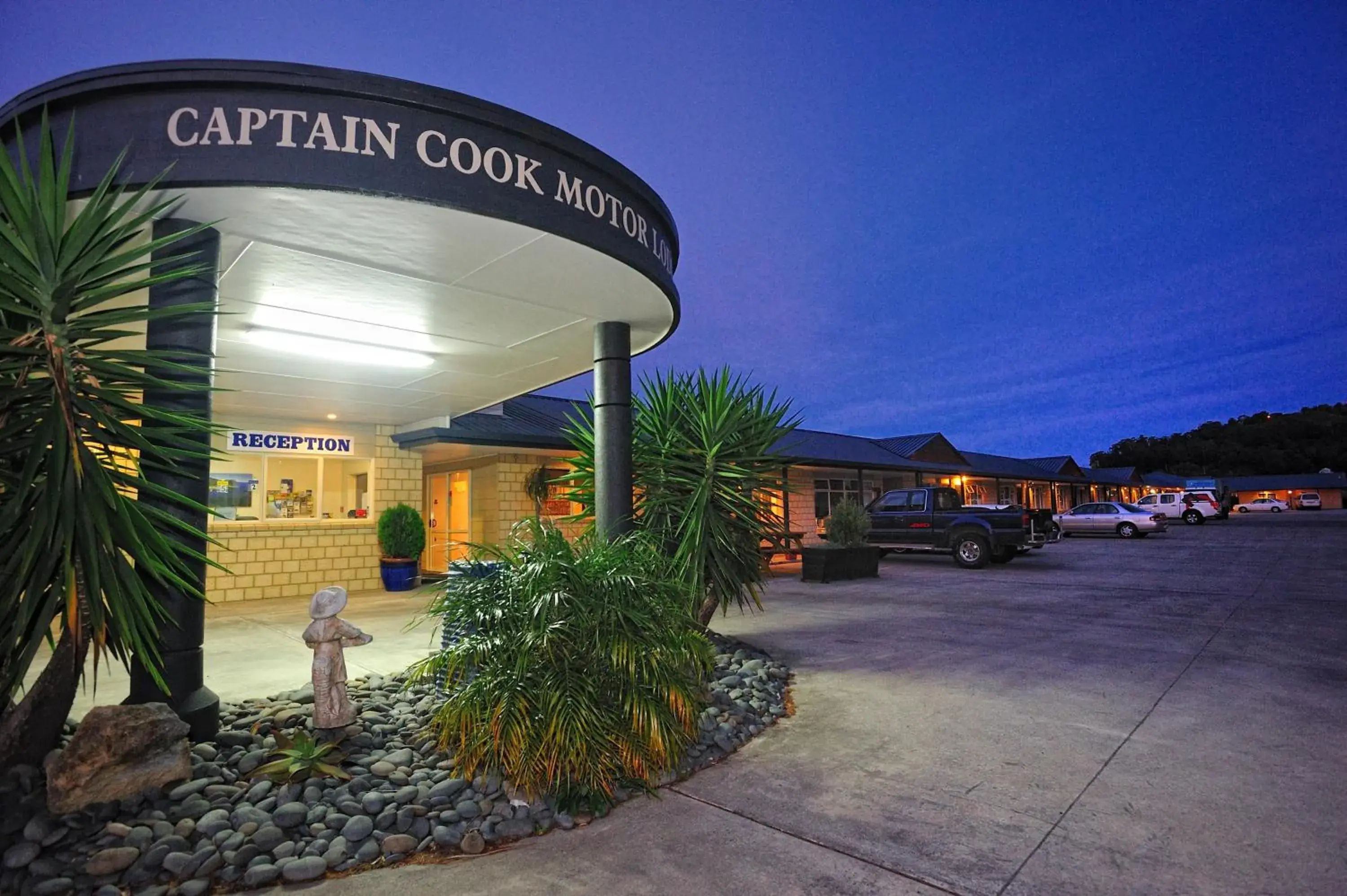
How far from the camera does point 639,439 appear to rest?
22.6 ft

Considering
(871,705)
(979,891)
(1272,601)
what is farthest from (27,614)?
(1272,601)

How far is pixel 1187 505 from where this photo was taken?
116 ft

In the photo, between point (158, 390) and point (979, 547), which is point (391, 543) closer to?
point (158, 390)

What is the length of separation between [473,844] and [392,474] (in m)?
10.5

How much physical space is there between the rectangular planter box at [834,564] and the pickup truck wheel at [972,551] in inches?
116

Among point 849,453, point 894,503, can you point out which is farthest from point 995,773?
point 849,453

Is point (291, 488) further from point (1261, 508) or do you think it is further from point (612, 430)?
point (1261, 508)

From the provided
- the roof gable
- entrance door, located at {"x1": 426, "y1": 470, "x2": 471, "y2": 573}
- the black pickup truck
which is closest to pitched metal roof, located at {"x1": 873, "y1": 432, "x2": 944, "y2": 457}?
the roof gable

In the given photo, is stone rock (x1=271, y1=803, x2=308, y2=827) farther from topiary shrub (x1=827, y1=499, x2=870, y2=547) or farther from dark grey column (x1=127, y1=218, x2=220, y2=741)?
topiary shrub (x1=827, y1=499, x2=870, y2=547)

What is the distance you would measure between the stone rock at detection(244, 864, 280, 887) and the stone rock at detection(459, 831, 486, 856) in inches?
29.5

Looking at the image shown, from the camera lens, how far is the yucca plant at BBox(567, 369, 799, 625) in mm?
6246

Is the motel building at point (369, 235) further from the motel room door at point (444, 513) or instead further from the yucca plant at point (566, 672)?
the motel room door at point (444, 513)

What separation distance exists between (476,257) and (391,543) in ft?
28.9

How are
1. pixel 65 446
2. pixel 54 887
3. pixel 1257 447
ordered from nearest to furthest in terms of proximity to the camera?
pixel 54 887 → pixel 65 446 → pixel 1257 447
